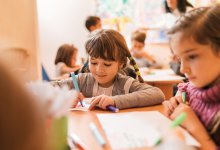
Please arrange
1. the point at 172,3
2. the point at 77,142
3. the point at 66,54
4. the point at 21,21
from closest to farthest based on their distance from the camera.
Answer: the point at 77,142
the point at 21,21
the point at 172,3
the point at 66,54

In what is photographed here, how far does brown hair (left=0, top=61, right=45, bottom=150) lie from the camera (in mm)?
403

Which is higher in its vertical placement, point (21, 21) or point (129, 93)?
point (21, 21)

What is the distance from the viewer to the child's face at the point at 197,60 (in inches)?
33.9

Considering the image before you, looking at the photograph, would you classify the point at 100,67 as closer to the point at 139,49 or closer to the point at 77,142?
the point at 77,142

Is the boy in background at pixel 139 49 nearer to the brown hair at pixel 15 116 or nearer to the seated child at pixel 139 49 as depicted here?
the seated child at pixel 139 49

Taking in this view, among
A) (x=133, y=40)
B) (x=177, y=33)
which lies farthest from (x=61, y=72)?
(x=177, y=33)

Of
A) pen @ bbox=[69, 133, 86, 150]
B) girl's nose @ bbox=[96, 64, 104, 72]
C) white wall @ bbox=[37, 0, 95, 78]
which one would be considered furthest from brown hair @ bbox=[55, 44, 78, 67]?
pen @ bbox=[69, 133, 86, 150]

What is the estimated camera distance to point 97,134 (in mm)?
834

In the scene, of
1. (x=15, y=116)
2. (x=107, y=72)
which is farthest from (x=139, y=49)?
(x=15, y=116)

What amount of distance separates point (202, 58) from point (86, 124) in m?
0.41

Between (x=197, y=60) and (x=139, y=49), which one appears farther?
(x=139, y=49)

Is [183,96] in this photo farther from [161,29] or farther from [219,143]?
[161,29]

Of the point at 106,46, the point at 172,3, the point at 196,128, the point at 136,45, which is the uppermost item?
the point at 172,3

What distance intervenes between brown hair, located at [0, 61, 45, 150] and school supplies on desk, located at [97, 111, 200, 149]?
1.11 feet
